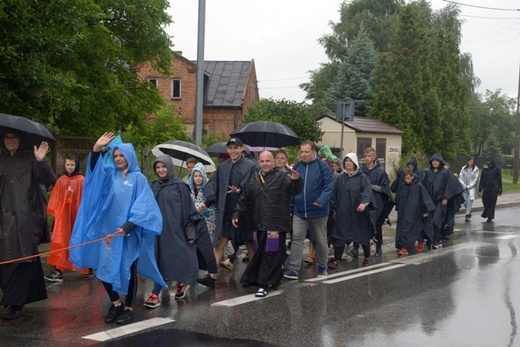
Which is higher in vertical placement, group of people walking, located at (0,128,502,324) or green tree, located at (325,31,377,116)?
green tree, located at (325,31,377,116)

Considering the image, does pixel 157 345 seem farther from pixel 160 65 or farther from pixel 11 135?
pixel 160 65

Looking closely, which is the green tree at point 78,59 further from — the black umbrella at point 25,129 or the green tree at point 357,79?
the green tree at point 357,79

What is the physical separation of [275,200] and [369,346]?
273 centimetres

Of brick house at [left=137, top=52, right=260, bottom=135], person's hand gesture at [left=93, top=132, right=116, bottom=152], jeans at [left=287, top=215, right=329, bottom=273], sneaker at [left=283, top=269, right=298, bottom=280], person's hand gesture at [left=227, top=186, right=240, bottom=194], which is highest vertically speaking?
brick house at [left=137, top=52, right=260, bottom=135]

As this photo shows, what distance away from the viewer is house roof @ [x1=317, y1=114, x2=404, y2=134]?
38097 millimetres

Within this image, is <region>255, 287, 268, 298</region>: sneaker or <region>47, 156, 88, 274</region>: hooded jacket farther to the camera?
<region>47, 156, 88, 274</region>: hooded jacket

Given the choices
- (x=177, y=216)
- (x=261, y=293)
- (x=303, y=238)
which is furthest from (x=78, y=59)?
(x=261, y=293)

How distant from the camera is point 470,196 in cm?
1928

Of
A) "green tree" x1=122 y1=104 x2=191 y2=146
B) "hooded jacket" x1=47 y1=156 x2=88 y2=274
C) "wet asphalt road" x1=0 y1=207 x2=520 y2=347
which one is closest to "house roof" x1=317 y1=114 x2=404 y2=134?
"green tree" x1=122 y1=104 x2=191 y2=146

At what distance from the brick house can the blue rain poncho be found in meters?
35.0

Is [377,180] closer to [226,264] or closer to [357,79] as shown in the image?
[226,264]

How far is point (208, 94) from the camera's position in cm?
4528

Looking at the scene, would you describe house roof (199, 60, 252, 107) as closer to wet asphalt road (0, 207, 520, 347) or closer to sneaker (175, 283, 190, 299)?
wet asphalt road (0, 207, 520, 347)

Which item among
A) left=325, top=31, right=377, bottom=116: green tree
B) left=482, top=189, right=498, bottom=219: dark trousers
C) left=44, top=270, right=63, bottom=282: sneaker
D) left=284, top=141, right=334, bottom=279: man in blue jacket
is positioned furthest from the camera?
left=325, top=31, right=377, bottom=116: green tree
